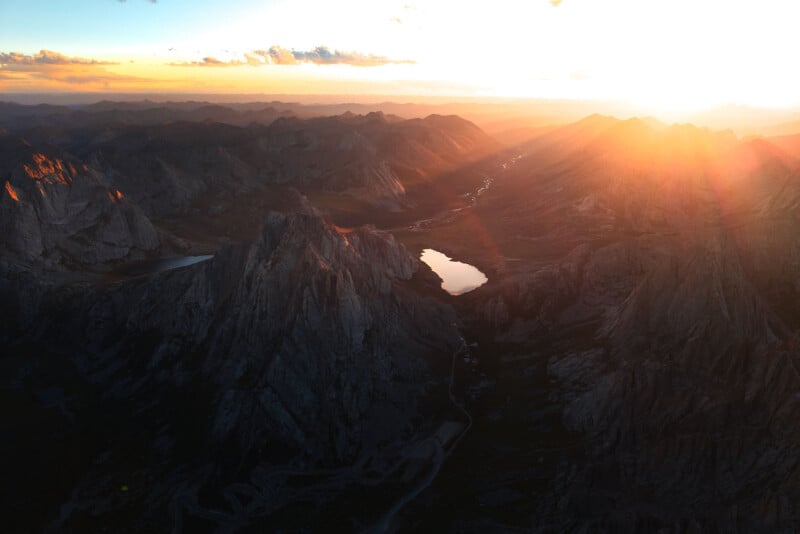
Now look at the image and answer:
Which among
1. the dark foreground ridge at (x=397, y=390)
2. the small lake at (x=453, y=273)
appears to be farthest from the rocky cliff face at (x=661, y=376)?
the small lake at (x=453, y=273)

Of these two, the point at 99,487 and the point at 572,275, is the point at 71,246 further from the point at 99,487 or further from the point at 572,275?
the point at 572,275

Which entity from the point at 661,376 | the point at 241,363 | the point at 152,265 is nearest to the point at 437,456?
the point at 661,376

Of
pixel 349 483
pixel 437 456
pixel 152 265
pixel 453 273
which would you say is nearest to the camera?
pixel 349 483

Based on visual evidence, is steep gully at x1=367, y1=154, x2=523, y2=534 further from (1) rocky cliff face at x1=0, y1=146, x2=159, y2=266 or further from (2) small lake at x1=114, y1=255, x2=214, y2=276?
(1) rocky cliff face at x1=0, y1=146, x2=159, y2=266

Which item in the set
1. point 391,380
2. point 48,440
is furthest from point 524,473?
point 48,440

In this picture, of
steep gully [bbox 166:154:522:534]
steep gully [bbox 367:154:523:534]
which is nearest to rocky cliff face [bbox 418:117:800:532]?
steep gully [bbox 367:154:523:534]

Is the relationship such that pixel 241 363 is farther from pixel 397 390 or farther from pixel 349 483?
pixel 349 483
